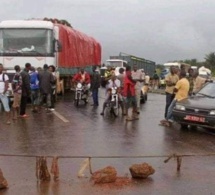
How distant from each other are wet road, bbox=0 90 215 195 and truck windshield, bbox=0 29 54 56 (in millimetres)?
5032

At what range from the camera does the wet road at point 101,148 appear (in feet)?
26.0

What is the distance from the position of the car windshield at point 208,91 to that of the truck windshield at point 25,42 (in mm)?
9350

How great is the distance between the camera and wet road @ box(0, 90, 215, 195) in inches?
312

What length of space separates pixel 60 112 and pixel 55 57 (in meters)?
5.33

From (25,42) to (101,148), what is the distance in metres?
12.7

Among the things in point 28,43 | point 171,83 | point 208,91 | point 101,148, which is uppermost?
point 28,43

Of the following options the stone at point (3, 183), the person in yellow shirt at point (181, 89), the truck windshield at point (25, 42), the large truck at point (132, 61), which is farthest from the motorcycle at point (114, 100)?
the large truck at point (132, 61)

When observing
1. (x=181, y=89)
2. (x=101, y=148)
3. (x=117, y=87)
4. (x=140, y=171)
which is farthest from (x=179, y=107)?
(x=140, y=171)

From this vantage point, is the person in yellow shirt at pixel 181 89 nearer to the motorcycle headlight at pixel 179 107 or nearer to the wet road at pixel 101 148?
the motorcycle headlight at pixel 179 107

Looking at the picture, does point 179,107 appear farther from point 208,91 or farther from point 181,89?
point 208,91

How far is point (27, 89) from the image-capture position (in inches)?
665

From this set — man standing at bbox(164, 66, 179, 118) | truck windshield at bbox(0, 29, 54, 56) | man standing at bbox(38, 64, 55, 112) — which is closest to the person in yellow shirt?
man standing at bbox(164, 66, 179, 118)

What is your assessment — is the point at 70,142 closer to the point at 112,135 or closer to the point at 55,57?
the point at 112,135

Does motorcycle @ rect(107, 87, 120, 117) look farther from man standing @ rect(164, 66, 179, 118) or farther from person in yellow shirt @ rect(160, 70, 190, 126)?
person in yellow shirt @ rect(160, 70, 190, 126)
